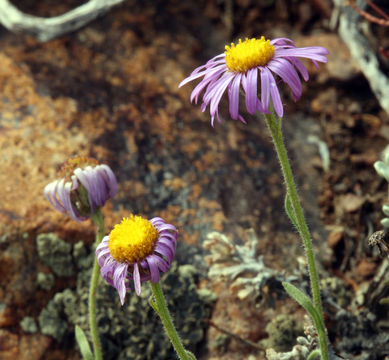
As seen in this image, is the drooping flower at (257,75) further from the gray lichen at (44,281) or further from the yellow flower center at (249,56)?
the gray lichen at (44,281)

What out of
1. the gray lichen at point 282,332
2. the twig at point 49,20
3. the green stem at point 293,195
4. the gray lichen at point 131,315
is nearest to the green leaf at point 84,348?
the gray lichen at point 131,315

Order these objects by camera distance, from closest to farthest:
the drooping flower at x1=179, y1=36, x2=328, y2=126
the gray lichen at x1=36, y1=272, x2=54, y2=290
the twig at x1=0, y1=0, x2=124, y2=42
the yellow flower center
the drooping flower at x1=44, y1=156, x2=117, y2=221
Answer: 1. the drooping flower at x1=179, y1=36, x2=328, y2=126
2. the yellow flower center
3. the drooping flower at x1=44, y1=156, x2=117, y2=221
4. the gray lichen at x1=36, y1=272, x2=54, y2=290
5. the twig at x1=0, y1=0, x2=124, y2=42

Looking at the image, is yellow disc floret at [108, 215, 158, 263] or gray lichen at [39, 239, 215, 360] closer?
yellow disc floret at [108, 215, 158, 263]

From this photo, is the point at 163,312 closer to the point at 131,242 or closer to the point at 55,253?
the point at 131,242

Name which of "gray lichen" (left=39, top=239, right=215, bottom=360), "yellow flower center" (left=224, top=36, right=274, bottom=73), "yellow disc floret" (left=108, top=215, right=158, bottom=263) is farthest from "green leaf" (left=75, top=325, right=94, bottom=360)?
"yellow flower center" (left=224, top=36, right=274, bottom=73)

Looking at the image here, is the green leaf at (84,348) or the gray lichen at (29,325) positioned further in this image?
the gray lichen at (29,325)

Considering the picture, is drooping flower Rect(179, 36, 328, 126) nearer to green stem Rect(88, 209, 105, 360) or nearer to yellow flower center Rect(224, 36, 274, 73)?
yellow flower center Rect(224, 36, 274, 73)

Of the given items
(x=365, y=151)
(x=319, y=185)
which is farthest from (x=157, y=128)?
(x=365, y=151)
